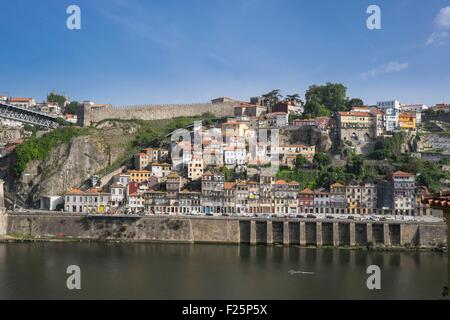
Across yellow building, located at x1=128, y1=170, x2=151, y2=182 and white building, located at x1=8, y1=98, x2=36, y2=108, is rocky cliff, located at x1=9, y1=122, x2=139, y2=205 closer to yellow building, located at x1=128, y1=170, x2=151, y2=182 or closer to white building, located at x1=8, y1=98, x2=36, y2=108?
yellow building, located at x1=128, y1=170, x2=151, y2=182

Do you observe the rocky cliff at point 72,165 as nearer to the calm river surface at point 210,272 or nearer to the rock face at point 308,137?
the calm river surface at point 210,272

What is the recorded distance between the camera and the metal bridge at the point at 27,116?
55438 mm

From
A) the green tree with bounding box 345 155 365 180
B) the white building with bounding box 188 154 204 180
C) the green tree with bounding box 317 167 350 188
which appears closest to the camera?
the green tree with bounding box 317 167 350 188

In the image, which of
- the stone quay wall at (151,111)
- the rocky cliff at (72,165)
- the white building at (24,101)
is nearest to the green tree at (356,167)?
the stone quay wall at (151,111)

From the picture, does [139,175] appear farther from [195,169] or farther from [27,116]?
[27,116]

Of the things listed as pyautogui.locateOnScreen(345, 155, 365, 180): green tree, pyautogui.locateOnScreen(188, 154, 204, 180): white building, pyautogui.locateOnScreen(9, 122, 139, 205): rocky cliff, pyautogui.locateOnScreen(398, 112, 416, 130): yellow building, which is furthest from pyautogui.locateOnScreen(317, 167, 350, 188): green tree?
pyautogui.locateOnScreen(9, 122, 139, 205): rocky cliff

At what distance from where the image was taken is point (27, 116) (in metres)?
57.9

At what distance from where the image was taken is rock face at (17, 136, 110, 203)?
47.0 m

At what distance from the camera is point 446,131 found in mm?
51031

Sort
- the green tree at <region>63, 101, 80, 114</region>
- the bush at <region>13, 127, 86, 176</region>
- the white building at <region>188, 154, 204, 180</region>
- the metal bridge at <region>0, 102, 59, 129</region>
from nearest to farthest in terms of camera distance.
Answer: the white building at <region>188, 154, 204, 180</region> → the bush at <region>13, 127, 86, 176</region> → the metal bridge at <region>0, 102, 59, 129</region> → the green tree at <region>63, 101, 80, 114</region>

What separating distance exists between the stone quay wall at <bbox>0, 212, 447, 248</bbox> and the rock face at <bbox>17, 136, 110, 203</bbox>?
26.8 feet

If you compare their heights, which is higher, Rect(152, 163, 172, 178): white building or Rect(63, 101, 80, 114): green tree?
Rect(63, 101, 80, 114): green tree

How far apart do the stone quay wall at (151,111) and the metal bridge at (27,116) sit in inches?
134
